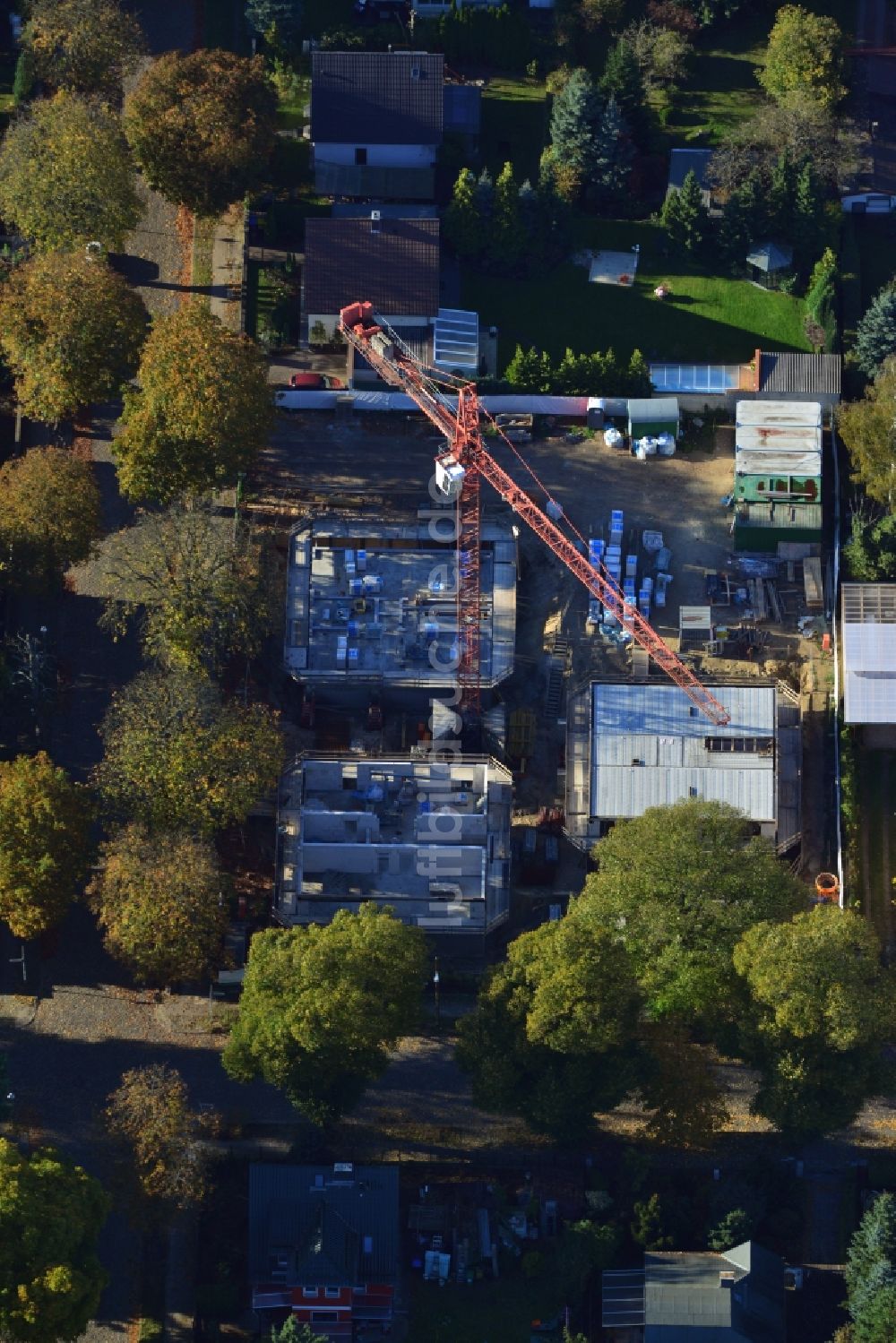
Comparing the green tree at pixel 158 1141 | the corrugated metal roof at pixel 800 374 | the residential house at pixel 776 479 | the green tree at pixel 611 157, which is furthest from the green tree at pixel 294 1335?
the green tree at pixel 611 157

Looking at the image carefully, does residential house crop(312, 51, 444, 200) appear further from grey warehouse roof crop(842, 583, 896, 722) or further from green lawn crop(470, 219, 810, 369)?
grey warehouse roof crop(842, 583, 896, 722)

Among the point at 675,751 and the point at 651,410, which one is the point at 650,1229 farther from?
the point at 651,410

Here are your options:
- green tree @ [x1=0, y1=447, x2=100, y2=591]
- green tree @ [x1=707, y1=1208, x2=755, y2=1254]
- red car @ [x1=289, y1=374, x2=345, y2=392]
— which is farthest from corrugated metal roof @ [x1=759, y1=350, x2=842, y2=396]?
green tree @ [x1=707, y1=1208, x2=755, y2=1254]

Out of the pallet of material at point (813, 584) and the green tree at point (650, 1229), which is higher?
the pallet of material at point (813, 584)

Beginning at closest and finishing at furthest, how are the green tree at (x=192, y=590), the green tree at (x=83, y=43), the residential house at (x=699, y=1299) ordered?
the residential house at (x=699, y=1299), the green tree at (x=192, y=590), the green tree at (x=83, y=43)

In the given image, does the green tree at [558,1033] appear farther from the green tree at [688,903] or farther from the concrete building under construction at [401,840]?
the concrete building under construction at [401,840]

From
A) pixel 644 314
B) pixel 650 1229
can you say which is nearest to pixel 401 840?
pixel 650 1229
